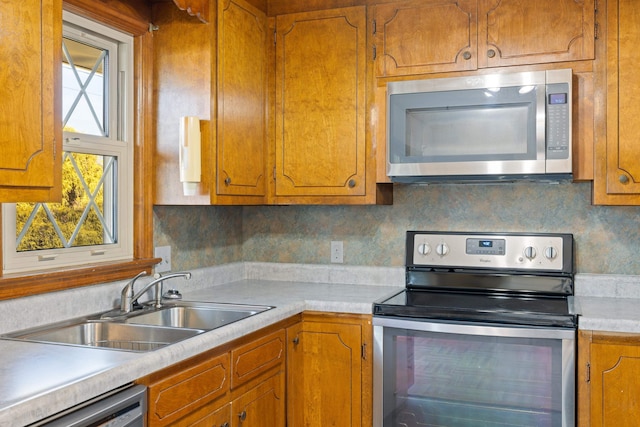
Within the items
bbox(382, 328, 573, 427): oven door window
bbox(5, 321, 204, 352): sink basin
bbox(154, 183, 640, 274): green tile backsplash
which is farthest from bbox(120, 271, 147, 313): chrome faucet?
bbox(382, 328, 573, 427): oven door window

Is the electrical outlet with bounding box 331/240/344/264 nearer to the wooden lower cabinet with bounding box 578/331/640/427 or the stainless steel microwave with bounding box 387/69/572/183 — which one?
the stainless steel microwave with bounding box 387/69/572/183

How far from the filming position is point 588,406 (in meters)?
2.16

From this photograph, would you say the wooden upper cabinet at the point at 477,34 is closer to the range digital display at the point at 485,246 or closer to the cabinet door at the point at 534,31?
the cabinet door at the point at 534,31

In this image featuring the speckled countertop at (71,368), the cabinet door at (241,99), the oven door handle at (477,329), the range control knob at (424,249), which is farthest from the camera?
the range control knob at (424,249)

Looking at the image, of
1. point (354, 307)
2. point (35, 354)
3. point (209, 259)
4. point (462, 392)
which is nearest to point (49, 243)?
point (35, 354)

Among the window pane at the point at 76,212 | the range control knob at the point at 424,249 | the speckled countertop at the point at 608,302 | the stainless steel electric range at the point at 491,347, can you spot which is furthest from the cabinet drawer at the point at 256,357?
the speckled countertop at the point at 608,302

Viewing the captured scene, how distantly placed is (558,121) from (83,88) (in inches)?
73.1

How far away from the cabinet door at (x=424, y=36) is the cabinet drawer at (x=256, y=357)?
4.19 ft

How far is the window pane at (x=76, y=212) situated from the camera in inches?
82.0

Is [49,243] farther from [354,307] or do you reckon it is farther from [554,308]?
[554,308]

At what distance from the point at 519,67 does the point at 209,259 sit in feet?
5.53

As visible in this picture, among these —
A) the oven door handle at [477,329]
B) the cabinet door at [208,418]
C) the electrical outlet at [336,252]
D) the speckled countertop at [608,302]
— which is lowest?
the cabinet door at [208,418]

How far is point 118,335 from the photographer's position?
6.86 ft

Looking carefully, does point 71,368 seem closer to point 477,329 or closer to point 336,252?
point 477,329
